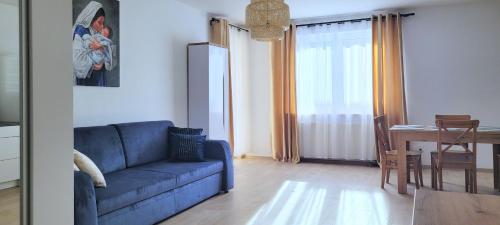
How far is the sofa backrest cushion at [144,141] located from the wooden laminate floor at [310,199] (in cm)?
79

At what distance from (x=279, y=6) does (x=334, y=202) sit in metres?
2.06

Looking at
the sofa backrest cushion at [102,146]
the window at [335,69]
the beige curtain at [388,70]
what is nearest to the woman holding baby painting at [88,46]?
the sofa backrest cushion at [102,146]

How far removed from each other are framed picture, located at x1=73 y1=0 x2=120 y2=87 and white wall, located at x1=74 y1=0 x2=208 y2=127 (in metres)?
0.10

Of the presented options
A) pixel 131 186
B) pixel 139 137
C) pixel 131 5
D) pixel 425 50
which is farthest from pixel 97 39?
pixel 425 50

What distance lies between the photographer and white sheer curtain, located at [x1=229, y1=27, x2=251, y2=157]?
6535 mm

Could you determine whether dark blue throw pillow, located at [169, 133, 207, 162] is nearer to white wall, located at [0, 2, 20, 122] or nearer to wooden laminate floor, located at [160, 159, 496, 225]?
wooden laminate floor, located at [160, 159, 496, 225]

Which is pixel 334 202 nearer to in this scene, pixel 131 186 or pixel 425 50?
pixel 131 186

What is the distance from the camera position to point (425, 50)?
572 cm

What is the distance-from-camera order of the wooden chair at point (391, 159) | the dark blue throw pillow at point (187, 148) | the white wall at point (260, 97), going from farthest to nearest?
the white wall at point (260, 97), the wooden chair at point (391, 159), the dark blue throw pillow at point (187, 148)

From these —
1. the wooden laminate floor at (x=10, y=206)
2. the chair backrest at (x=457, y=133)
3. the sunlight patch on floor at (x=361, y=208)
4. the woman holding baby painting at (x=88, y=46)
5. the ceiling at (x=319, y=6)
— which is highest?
the ceiling at (x=319, y=6)

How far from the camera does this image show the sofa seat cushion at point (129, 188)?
270 centimetres

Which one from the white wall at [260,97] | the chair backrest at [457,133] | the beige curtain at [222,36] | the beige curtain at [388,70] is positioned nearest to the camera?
the chair backrest at [457,133]

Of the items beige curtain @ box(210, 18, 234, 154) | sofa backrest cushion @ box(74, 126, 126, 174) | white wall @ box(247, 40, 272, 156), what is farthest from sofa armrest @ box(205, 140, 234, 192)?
white wall @ box(247, 40, 272, 156)

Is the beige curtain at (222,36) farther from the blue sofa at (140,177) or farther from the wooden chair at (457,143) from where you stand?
the wooden chair at (457,143)
